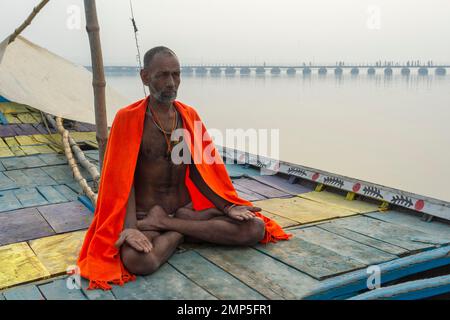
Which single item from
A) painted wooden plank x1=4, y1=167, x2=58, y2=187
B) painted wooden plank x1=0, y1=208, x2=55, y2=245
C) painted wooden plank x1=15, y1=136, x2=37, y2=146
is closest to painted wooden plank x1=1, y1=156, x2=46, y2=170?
painted wooden plank x1=4, y1=167, x2=58, y2=187

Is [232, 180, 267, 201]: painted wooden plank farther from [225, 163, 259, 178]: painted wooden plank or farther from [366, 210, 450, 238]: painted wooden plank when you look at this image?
[366, 210, 450, 238]: painted wooden plank

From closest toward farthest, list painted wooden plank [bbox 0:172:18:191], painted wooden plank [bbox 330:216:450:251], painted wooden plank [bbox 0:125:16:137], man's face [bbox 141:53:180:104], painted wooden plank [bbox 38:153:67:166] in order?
man's face [bbox 141:53:180:104] → painted wooden plank [bbox 330:216:450:251] → painted wooden plank [bbox 0:172:18:191] → painted wooden plank [bbox 38:153:67:166] → painted wooden plank [bbox 0:125:16:137]

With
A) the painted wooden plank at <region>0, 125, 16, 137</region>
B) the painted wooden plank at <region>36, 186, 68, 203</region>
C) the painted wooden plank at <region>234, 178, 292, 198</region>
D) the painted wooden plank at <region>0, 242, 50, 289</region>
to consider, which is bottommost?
the painted wooden plank at <region>234, 178, 292, 198</region>

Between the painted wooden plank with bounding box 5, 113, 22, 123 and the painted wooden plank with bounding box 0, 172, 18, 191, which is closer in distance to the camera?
the painted wooden plank with bounding box 0, 172, 18, 191

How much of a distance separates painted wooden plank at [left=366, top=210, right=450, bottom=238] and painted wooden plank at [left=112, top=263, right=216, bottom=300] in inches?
71.1

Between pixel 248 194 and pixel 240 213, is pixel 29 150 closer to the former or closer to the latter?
pixel 248 194

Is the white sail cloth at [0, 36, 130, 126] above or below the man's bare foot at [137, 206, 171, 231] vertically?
above

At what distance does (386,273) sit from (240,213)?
87 cm

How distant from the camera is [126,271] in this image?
2.41 m

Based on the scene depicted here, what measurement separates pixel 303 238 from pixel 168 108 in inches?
48.6

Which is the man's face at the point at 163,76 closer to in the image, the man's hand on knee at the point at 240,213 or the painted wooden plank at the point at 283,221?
the man's hand on knee at the point at 240,213

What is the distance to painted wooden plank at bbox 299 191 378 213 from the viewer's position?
375cm
